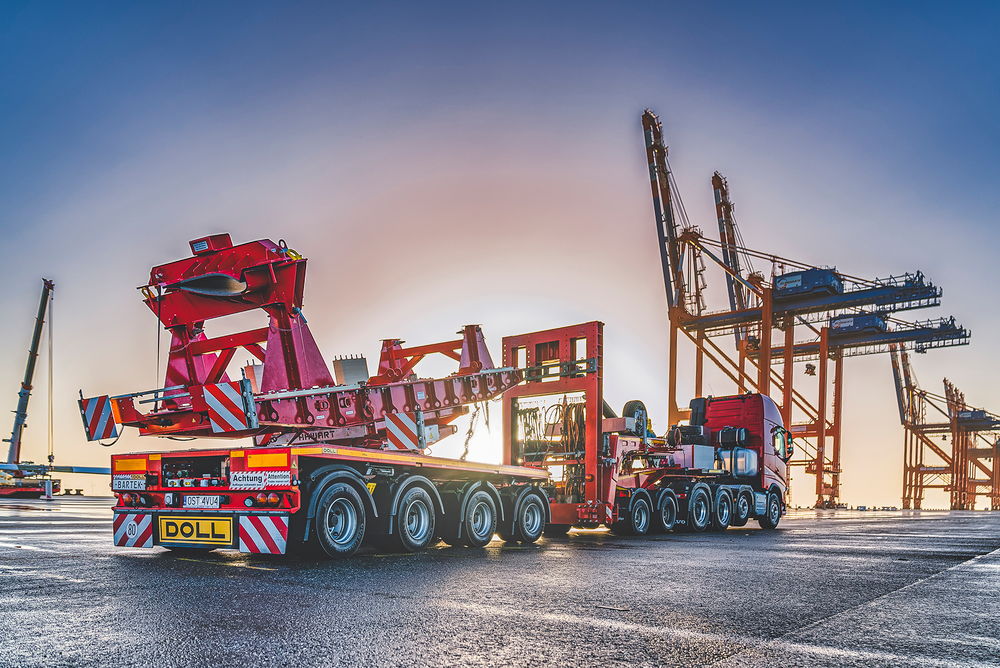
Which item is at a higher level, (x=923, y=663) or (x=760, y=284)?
(x=760, y=284)

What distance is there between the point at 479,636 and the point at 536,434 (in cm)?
1077

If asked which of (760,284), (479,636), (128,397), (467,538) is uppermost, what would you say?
(760,284)

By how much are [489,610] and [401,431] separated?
6116 millimetres

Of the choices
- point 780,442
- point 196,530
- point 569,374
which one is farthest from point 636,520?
point 196,530

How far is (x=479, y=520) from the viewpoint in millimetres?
11508

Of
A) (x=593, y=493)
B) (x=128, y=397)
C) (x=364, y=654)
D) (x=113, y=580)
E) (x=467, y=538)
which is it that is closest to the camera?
(x=364, y=654)

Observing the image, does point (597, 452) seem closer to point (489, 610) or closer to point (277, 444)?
point (277, 444)

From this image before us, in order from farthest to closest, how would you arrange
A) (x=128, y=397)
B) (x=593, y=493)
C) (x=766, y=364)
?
(x=766, y=364) < (x=593, y=493) < (x=128, y=397)

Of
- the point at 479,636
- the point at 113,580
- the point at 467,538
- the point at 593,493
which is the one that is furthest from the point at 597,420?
the point at 479,636

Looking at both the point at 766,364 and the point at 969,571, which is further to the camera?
the point at 766,364

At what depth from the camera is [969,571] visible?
9102mm

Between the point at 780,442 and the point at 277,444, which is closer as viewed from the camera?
the point at 277,444

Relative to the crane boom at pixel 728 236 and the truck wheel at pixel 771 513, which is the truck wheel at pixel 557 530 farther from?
the crane boom at pixel 728 236

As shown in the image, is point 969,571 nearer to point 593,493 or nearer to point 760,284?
point 593,493
